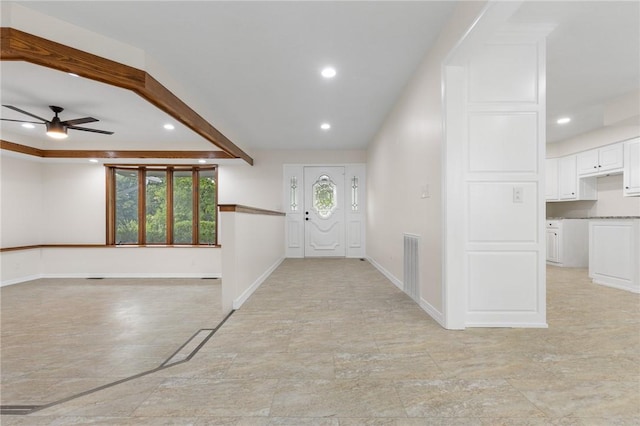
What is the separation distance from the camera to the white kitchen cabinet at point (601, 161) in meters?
5.16

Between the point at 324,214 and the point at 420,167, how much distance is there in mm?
4272

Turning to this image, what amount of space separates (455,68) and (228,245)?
2.67 metres

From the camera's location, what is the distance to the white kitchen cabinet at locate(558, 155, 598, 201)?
5953 mm

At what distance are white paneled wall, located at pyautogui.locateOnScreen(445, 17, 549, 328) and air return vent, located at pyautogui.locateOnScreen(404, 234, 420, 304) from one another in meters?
0.73

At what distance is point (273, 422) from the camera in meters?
1.37

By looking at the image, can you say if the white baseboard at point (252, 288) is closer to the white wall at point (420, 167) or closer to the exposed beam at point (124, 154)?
the white wall at point (420, 167)

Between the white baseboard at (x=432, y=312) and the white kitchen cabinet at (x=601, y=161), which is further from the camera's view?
the white kitchen cabinet at (x=601, y=161)

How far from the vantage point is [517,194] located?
8.25 ft

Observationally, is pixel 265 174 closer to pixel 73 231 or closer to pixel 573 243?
pixel 73 231

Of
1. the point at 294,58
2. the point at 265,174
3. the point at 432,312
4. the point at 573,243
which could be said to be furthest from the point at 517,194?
the point at 265,174

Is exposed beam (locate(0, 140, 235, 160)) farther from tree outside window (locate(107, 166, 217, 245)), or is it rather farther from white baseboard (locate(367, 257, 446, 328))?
white baseboard (locate(367, 257, 446, 328))

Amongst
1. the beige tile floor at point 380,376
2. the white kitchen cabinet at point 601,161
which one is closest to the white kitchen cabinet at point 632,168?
the white kitchen cabinet at point 601,161

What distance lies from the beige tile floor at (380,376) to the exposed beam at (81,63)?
7.63ft

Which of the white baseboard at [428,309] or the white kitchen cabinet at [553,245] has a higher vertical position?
the white kitchen cabinet at [553,245]
